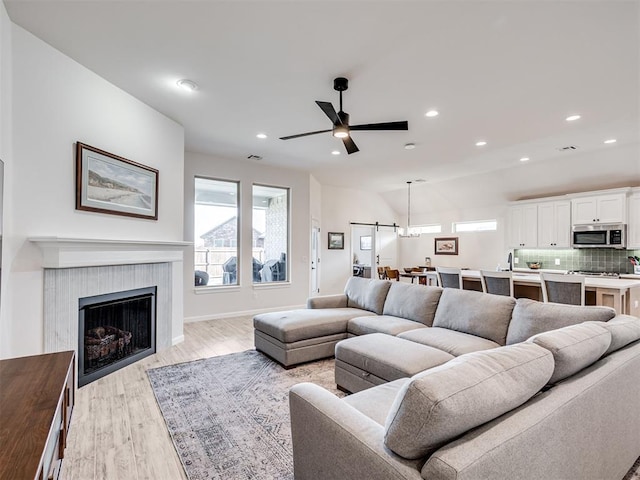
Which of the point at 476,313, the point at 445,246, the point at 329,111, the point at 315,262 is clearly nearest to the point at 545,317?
the point at 476,313

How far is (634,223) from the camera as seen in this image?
562 centimetres

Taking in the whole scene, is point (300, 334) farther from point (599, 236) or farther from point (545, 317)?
point (599, 236)

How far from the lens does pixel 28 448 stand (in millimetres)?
1015

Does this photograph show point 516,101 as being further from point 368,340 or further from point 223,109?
point 223,109

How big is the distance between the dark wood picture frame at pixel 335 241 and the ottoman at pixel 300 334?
435cm

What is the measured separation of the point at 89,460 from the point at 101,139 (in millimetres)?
2728

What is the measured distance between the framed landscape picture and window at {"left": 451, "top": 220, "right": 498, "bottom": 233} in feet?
23.4

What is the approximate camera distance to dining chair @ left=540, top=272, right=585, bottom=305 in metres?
3.66

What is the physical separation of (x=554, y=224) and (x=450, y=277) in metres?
3.18

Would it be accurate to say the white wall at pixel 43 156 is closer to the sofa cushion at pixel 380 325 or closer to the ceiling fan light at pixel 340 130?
the ceiling fan light at pixel 340 130

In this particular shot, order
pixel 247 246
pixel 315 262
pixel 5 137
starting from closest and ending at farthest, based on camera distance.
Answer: pixel 5 137 → pixel 247 246 → pixel 315 262

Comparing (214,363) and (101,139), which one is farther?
(214,363)

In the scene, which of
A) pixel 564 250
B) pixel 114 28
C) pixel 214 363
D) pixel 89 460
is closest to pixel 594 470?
pixel 89 460

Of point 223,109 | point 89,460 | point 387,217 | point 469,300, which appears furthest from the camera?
point 387,217
